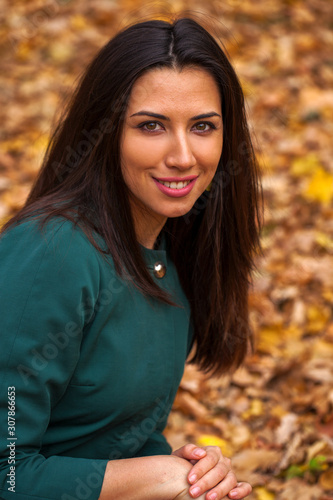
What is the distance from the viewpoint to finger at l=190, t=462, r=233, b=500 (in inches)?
61.8

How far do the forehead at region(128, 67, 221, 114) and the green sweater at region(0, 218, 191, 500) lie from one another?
0.38 m

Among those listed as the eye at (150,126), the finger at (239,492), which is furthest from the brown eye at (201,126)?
the finger at (239,492)

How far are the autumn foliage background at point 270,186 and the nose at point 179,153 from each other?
0.60 m

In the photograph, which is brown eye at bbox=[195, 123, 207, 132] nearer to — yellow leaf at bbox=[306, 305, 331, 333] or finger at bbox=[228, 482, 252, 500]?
finger at bbox=[228, 482, 252, 500]

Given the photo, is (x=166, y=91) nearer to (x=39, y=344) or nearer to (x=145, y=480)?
(x=39, y=344)

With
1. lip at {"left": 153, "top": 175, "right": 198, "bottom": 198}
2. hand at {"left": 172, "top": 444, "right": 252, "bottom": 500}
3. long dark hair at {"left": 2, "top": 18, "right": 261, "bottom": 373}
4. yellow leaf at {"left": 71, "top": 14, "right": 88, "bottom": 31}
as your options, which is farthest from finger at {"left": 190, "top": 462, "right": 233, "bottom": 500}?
yellow leaf at {"left": 71, "top": 14, "right": 88, "bottom": 31}

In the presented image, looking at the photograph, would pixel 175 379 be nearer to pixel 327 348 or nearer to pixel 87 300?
pixel 87 300

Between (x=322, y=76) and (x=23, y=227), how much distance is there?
4171mm

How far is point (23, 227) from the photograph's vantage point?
1521 millimetres

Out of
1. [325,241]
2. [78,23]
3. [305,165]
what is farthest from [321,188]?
[78,23]

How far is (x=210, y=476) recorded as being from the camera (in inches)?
63.6

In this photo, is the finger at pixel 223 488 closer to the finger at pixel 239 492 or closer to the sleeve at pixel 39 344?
the finger at pixel 239 492

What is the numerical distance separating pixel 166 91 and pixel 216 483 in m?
1.05

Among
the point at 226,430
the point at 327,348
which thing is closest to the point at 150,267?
the point at 226,430
